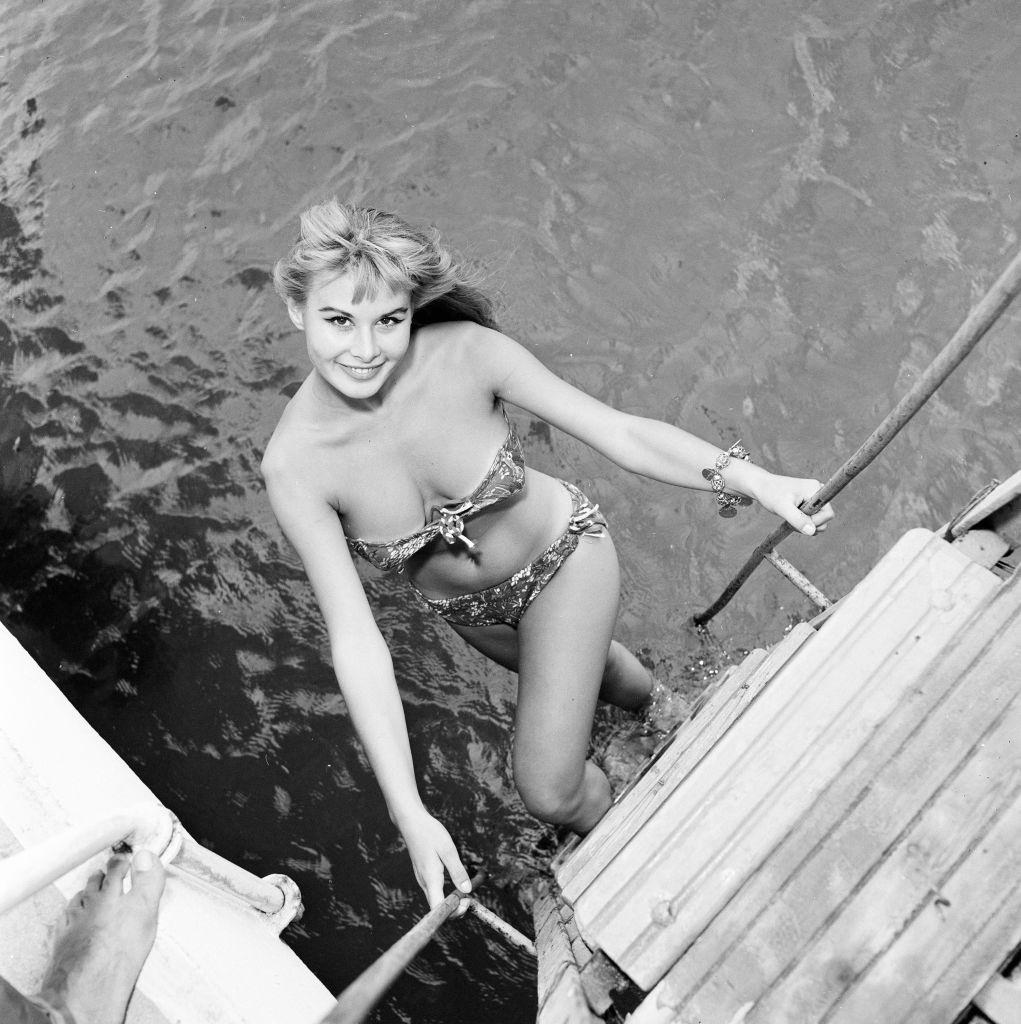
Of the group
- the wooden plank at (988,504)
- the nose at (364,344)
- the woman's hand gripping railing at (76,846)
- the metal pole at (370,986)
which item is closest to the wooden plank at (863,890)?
the wooden plank at (988,504)

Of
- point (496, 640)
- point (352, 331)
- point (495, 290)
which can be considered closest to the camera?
point (352, 331)

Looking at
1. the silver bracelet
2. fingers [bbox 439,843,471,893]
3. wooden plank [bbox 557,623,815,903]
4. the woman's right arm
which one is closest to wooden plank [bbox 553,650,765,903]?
wooden plank [bbox 557,623,815,903]

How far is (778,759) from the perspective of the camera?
1.91 meters

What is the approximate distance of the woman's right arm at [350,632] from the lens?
2617mm

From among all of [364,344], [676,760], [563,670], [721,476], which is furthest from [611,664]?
[364,344]

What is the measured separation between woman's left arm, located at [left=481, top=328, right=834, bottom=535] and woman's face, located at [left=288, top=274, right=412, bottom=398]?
0.35 meters

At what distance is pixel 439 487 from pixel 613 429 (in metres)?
0.54

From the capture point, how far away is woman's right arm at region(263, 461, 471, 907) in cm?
262

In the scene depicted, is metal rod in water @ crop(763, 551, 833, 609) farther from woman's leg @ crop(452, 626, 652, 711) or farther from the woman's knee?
the woman's knee

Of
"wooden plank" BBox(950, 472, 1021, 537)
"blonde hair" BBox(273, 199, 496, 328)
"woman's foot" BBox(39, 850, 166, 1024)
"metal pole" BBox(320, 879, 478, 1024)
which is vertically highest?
"wooden plank" BBox(950, 472, 1021, 537)

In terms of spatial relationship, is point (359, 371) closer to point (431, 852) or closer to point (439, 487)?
point (439, 487)

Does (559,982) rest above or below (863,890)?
below

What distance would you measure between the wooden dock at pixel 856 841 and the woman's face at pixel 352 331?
129 centimetres

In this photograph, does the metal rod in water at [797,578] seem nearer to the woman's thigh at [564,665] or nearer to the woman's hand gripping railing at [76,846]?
the woman's thigh at [564,665]
